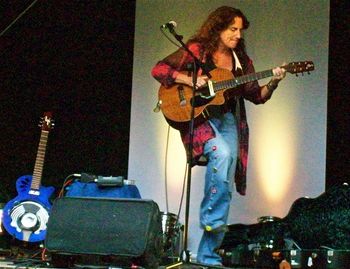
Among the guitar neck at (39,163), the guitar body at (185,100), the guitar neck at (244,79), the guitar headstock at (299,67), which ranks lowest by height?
the guitar neck at (39,163)

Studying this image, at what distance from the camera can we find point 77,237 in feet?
9.14

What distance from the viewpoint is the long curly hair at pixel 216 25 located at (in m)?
4.36

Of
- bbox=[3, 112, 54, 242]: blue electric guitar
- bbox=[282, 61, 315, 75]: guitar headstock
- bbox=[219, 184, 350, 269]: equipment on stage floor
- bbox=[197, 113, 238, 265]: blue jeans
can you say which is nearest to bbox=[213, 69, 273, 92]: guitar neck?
bbox=[282, 61, 315, 75]: guitar headstock

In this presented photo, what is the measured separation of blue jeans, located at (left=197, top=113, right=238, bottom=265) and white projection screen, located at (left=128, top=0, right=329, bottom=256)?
412mm

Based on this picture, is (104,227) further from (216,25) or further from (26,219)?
(216,25)

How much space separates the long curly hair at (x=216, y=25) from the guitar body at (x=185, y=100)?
16.6 inches

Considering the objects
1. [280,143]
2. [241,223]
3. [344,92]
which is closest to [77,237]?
[241,223]

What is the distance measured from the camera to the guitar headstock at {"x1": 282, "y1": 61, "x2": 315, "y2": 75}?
154 inches

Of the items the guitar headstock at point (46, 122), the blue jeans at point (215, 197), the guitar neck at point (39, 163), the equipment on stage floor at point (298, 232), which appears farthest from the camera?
the guitar headstock at point (46, 122)

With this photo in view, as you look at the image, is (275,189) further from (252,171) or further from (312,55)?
(312,55)

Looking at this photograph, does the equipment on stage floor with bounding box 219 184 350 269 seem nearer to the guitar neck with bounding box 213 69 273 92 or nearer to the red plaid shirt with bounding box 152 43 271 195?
the red plaid shirt with bounding box 152 43 271 195

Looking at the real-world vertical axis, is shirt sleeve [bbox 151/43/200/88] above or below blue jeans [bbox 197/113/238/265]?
above

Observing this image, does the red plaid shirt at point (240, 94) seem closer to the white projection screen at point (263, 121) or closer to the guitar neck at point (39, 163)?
the white projection screen at point (263, 121)

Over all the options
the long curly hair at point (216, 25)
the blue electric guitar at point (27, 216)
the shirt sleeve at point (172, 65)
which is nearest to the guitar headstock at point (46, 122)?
the blue electric guitar at point (27, 216)
